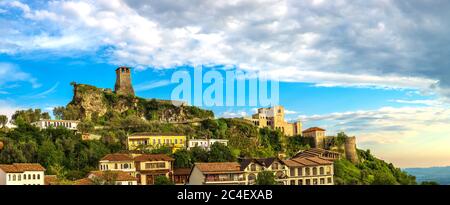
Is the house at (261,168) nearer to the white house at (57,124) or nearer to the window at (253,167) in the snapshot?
the window at (253,167)

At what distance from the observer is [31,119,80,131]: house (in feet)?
55.2

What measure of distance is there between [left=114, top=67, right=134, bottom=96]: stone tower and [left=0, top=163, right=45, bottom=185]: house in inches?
287

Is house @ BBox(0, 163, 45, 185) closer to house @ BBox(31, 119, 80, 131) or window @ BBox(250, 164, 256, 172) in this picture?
window @ BBox(250, 164, 256, 172)

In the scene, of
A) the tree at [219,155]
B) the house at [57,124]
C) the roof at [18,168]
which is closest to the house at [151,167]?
the tree at [219,155]

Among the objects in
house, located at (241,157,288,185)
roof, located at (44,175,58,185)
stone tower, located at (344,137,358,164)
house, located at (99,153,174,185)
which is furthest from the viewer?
stone tower, located at (344,137,358,164)

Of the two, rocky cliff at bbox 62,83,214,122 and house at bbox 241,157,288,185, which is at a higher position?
rocky cliff at bbox 62,83,214,122

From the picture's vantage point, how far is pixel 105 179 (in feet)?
32.4

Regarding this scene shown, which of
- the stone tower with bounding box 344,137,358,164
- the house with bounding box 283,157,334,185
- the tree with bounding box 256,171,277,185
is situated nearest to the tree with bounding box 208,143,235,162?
the house with bounding box 283,157,334,185

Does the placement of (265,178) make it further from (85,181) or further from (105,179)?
A: (85,181)

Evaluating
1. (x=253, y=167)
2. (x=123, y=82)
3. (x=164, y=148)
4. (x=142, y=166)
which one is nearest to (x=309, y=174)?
(x=253, y=167)

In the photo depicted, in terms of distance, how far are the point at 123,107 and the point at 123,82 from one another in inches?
92.2

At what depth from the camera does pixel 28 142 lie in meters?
13.6

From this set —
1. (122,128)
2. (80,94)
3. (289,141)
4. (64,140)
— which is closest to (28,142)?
(64,140)
